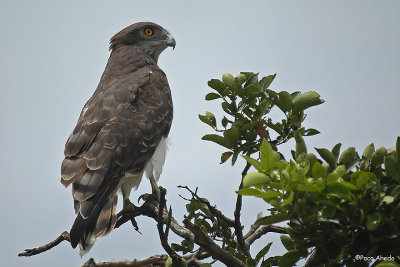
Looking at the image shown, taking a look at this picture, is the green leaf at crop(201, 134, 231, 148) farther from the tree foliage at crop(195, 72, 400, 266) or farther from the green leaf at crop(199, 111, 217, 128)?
the tree foliage at crop(195, 72, 400, 266)

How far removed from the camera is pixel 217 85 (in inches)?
187

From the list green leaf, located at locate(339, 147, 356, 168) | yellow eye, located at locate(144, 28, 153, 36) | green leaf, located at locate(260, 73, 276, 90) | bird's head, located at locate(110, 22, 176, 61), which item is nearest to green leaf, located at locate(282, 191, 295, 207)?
green leaf, located at locate(339, 147, 356, 168)

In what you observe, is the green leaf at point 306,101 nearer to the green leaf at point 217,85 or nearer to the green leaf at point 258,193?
the green leaf at point 217,85

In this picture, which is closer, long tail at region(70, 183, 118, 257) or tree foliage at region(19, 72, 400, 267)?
tree foliage at region(19, 72, 400, 267)

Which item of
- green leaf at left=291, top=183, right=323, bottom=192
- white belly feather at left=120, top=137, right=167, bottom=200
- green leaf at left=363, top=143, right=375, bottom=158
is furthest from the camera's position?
white belly feather at left=120, top=137, right=167, bottom=200

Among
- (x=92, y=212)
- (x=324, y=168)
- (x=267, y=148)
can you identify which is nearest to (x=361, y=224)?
(x=324, y=168)

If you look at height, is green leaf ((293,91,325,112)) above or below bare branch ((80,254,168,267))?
above

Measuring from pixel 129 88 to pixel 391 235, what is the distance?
4.54 meters

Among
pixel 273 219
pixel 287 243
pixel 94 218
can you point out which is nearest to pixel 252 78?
pixel 287 243

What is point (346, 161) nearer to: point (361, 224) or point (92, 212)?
point (361, 224)

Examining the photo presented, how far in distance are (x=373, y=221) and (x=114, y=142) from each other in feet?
12.7

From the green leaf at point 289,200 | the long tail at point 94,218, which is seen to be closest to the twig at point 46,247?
the long tail at point 94,218

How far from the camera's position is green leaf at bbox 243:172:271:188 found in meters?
3.21

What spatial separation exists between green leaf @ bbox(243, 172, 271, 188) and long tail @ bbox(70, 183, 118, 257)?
2.80 metres
